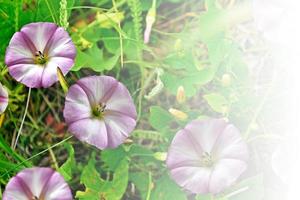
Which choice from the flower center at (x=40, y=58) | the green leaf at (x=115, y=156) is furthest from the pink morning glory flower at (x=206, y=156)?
the flower center at (x=40, y=58)

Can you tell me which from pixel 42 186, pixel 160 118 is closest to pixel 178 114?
pixel 160 118

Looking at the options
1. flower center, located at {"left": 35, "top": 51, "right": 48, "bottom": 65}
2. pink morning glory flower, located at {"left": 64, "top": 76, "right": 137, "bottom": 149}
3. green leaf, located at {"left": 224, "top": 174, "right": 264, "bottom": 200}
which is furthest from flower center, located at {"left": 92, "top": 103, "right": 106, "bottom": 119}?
green leaf, located at {"left": 224, "top": 174, "right": 264, "bottom": 200}

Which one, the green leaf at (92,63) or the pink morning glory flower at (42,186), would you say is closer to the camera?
the pink morning glory flower at (42,186)

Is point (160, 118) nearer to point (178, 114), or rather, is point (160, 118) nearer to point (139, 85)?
point (178, 114)

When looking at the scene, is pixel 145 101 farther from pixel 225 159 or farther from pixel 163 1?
pixel 225 159

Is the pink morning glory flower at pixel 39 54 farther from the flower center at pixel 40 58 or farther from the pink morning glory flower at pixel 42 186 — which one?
the pink morning glory flower at pixel 42 186
